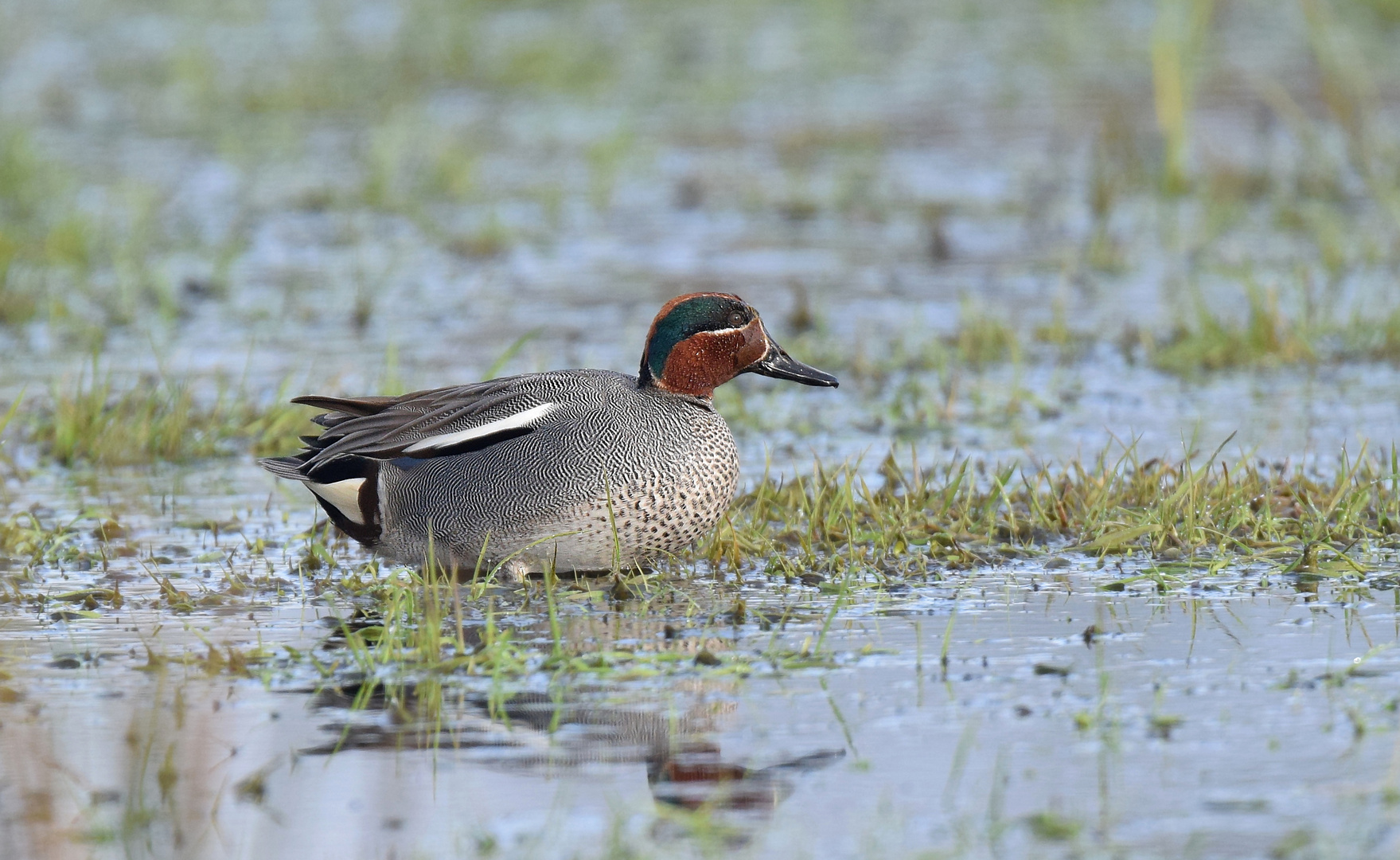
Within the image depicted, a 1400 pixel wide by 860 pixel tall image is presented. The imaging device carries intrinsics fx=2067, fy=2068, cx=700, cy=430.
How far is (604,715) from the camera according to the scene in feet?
14.9

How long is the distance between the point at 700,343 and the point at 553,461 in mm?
631

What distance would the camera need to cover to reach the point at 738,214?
13086mm

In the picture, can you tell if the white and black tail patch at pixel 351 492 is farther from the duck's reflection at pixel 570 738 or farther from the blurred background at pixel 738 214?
the blurred background at pixel 738 214

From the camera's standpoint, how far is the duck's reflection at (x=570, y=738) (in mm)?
4031

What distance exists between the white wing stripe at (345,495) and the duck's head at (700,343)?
0.89m

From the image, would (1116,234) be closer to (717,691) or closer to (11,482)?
(11,482)

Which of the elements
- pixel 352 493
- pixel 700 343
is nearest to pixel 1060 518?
pixel 700 343

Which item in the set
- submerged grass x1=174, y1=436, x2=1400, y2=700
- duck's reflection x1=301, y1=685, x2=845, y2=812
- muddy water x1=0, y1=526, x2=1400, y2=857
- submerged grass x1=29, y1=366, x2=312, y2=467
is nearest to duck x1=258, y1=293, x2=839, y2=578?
submerged grass x1=174, y1=436, x2=1400, y2=700

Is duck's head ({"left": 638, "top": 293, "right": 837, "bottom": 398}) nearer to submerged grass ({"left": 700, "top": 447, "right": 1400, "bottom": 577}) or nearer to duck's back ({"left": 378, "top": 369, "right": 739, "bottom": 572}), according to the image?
duck's back ({"left": 378, "top": 369, "right": 739, "bottom": 572})

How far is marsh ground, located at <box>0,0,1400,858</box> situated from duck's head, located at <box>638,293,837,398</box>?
0.39 metres

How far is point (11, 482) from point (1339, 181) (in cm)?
864

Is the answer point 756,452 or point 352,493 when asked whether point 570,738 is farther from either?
point 756,452

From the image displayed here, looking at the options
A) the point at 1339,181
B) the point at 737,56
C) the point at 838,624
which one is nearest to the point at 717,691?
the point at 838,624

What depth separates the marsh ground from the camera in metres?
4.05
